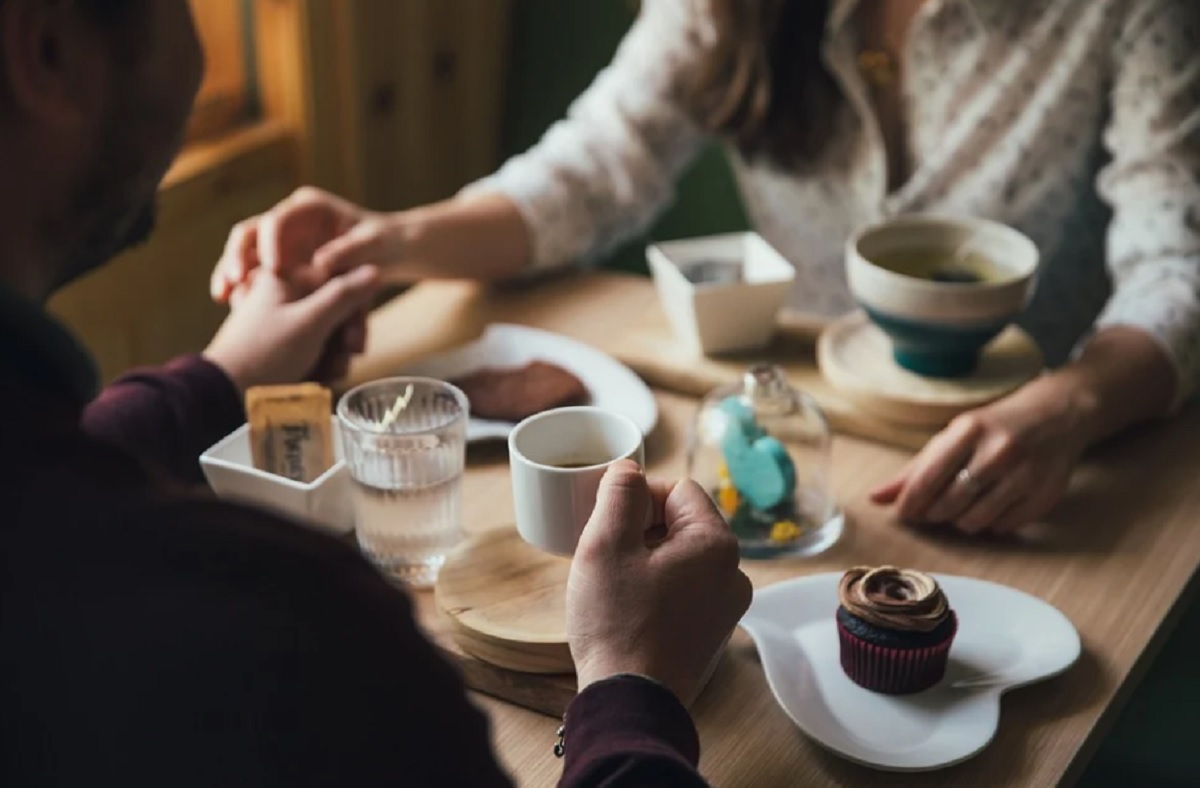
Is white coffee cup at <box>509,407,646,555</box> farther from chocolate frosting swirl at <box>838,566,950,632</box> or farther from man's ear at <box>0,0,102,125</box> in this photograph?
man's ear at <box>0,0,102,125</box>

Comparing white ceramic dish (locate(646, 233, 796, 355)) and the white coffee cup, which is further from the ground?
the white coffee cup

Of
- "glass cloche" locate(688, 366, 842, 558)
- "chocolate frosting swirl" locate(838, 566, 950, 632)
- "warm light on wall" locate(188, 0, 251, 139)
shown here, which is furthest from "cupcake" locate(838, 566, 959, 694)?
"warm light on wall" locate(188, 0, 251, 139)

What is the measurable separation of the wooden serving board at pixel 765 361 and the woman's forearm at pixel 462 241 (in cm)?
17

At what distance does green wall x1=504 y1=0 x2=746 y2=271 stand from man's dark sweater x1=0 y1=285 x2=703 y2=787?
184 cm

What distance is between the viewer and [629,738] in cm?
76

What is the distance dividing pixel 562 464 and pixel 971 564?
0.33 metres

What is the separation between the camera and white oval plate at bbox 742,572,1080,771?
2.89 feet

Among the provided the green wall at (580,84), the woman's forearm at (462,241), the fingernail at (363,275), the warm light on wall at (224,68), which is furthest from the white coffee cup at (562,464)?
the green wall at (580,84)

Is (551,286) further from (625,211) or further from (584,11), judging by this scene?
(584,11)

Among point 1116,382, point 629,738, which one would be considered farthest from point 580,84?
point 629,738

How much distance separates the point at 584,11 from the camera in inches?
94.5

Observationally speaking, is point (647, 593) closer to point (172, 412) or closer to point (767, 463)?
point (767, 463)

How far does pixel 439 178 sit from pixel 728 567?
1.69 meters

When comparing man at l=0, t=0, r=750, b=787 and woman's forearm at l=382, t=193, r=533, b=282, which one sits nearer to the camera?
man at l=0, t=0, r=750, b=787
